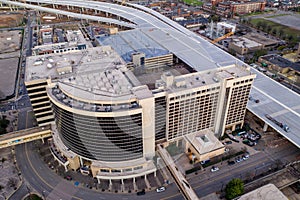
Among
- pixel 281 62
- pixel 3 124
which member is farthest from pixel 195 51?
pixel 3 124

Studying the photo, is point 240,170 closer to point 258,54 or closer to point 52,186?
point 52,186

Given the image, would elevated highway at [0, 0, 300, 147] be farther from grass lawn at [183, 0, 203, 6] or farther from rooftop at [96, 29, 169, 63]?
grass lawn at [183, 0, 203, 6]

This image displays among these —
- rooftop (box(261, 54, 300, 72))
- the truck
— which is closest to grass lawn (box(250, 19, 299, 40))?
rooftop (box(261, 54, 300, 72))

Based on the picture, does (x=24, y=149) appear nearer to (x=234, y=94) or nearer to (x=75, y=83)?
(x=75, y=83)

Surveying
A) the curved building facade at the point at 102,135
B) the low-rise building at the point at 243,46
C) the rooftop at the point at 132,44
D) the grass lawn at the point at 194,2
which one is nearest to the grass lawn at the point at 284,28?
the low-rise building at the point at 243,46

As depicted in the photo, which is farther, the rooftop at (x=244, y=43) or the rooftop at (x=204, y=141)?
the rooftop at (x=244, y=43)

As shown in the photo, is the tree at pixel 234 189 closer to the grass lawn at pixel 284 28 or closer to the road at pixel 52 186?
the road at pixel 52 186
